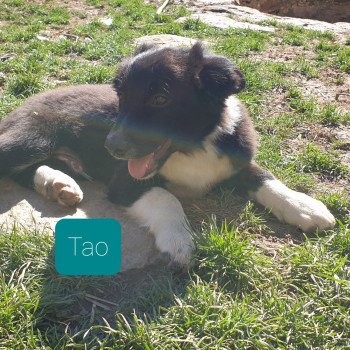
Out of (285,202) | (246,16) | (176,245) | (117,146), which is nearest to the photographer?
(176,245)

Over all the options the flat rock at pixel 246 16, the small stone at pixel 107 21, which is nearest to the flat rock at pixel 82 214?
the small stone at pixel 107 21

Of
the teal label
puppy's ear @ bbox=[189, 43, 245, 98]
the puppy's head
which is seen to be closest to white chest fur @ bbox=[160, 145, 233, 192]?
the puppy's head

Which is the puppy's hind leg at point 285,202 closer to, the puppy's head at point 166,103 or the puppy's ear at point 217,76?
the puppy's head at point 166,103

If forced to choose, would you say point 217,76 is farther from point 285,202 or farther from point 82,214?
point 82,214

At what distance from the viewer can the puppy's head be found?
11.1 ft

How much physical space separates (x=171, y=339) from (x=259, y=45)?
5.74 metres

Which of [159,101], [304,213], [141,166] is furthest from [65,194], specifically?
[304,213]

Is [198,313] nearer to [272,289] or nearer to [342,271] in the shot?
[272,289]

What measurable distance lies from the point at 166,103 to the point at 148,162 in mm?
443

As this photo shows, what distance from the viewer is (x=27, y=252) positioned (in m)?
3.08

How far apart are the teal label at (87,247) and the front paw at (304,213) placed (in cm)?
127

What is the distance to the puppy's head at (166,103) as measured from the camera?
11.1 ft

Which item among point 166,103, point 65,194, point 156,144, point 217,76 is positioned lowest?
point 65,194

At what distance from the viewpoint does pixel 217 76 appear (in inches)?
137
